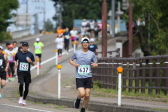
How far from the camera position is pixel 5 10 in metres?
52.7

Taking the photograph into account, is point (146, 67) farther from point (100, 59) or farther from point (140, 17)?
point (140, 17)

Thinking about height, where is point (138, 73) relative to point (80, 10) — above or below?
below

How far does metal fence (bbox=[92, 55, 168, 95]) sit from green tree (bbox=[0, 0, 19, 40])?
31525 mm

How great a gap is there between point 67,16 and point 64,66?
236 feet

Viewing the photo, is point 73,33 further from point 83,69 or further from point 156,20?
point 83,69

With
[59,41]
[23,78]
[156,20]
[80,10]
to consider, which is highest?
[80,10]

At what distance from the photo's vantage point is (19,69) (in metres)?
15.3

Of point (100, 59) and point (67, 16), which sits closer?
point (100, 59)

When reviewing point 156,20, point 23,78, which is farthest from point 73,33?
point 23,78

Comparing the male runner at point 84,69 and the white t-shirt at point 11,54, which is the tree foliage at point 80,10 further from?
the male runner at point 84,69

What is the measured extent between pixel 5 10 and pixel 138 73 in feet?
121

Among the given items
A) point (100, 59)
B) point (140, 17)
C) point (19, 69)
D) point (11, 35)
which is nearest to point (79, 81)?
point (19, 69)

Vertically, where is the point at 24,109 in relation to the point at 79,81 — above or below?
below

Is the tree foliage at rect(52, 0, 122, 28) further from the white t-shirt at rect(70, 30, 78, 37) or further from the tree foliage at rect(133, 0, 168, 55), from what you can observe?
the tree foliage at rect(133, 0, 168, 55)
